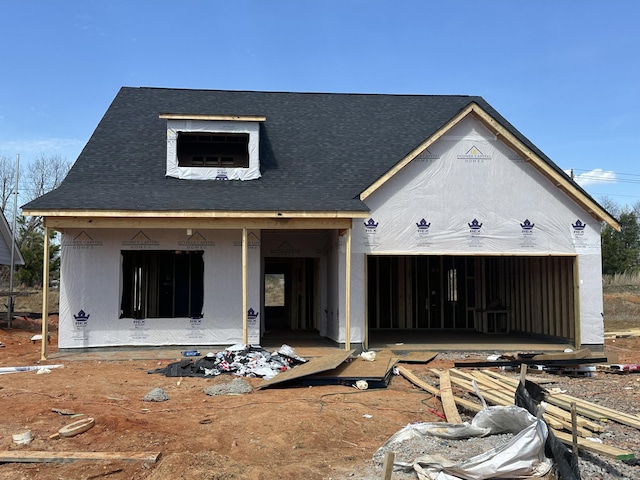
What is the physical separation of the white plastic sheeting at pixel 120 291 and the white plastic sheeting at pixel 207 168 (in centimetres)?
185

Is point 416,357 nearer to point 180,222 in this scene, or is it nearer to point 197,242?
point 197,242

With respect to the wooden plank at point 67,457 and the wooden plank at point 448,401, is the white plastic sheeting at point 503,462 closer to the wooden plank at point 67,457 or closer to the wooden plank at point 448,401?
the wooden plank at point 448,401

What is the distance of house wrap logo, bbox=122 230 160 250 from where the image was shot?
1319 centimetres

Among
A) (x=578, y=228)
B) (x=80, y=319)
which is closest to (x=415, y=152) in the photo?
(x=578, y=228)

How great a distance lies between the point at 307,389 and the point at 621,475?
17.5 feet

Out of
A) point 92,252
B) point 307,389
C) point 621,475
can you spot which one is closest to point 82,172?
point 92,252

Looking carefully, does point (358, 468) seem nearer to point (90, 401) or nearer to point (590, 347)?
point (90, 401)

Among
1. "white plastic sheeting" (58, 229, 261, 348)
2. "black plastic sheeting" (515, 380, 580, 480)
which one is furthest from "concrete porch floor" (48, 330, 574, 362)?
"black plastic sheeting" (515, 380, 580, 480)

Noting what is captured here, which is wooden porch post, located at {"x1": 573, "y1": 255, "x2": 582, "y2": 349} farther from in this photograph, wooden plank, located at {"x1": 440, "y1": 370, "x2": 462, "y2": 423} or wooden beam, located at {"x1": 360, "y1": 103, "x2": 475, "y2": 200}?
wooden plank, located at {"x1": 440, "y1": 370, "x2": 462, "y2": 423}

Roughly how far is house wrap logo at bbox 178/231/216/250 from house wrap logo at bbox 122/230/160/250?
28.1 inches

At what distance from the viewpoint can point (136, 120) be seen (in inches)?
655

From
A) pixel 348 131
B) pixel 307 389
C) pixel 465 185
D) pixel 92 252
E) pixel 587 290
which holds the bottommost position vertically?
pixel 307 389

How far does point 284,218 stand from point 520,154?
632 centimetres

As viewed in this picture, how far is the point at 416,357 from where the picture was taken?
1252 centimetres
